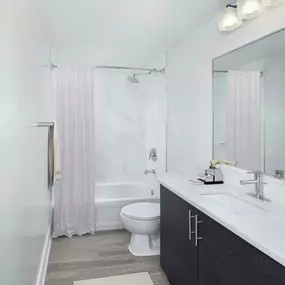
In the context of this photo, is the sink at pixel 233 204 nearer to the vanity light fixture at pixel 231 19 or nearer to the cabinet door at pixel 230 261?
the cabinet door at pixel 230 261

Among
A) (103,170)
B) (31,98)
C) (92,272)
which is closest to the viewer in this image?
(31,98)

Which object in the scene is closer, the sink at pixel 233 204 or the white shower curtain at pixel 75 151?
the sink at pixel 233 204

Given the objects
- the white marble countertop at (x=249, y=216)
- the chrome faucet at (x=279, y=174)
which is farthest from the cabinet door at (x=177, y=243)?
the chrome faucet at (x=279, y=174)

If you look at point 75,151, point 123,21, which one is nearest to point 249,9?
point 123,21

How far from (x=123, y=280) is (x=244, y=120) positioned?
1.61 meters

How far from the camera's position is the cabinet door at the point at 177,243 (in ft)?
6.33

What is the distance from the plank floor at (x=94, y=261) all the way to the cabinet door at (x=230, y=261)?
2.83 ft

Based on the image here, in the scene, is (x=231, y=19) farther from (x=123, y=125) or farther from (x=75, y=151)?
(x=123, y=125)

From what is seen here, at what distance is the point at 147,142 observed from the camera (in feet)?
15.1

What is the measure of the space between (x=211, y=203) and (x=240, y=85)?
102cm

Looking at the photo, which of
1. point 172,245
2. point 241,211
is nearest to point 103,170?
point 172,245

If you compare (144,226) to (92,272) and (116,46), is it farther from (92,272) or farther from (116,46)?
(116,46)

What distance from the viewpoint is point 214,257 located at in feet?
5.28

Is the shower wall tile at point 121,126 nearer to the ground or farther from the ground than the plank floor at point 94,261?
farther from the ground
